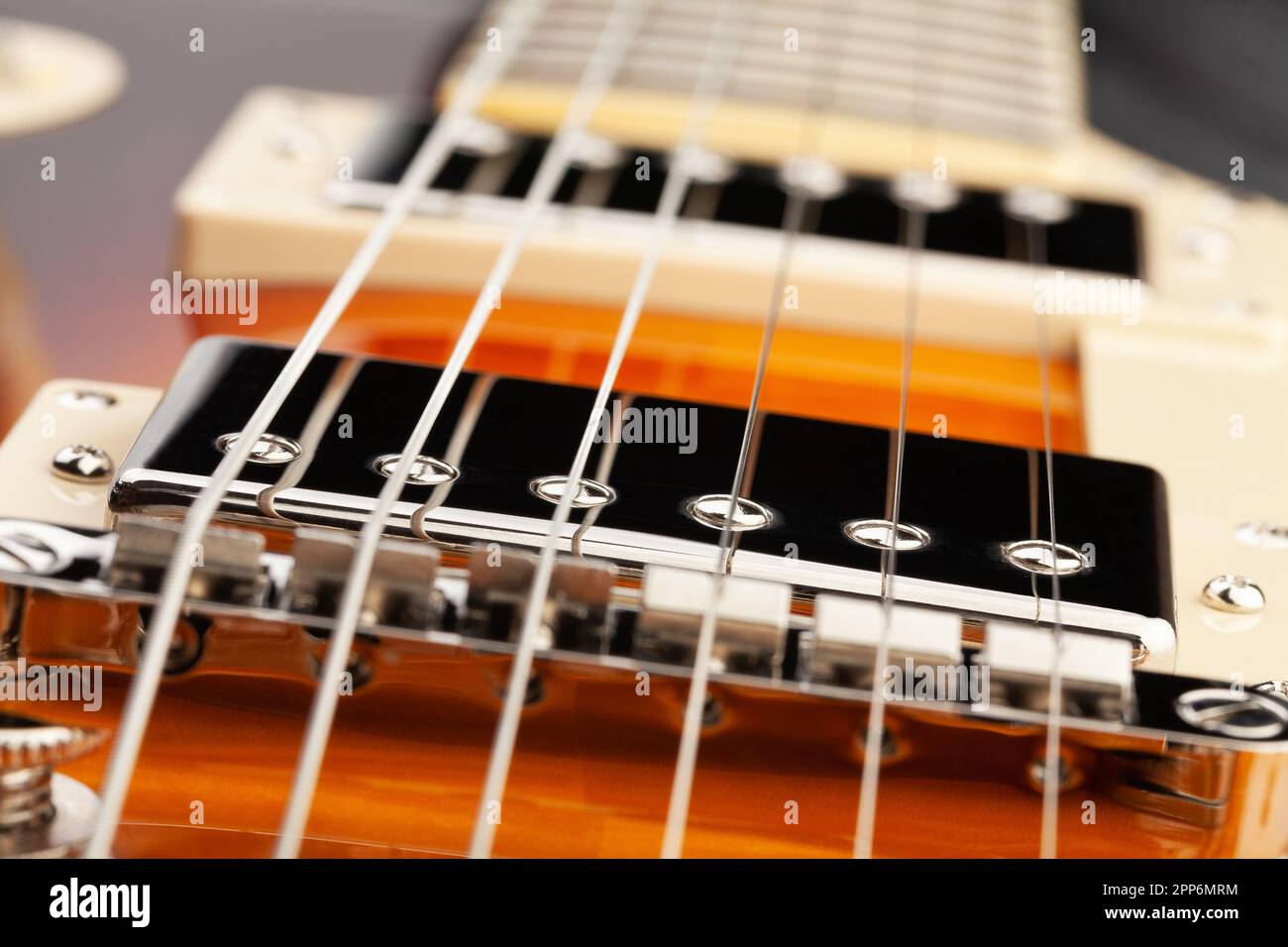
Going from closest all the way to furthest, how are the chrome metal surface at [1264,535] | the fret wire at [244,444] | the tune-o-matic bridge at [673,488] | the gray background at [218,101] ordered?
the fret wire at [244,444], the tune-o-matic bridge at [673,488], the chrome metal surface at [1264,535], the gray background at [218,101]

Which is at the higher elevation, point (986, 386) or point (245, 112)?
point (245, 112)

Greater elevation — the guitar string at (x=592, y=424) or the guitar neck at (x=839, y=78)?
the guitar neck at (x=839, y=78)

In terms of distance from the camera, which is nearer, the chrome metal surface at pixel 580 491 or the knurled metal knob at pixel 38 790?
the knurled metal knob at pixel 38 790

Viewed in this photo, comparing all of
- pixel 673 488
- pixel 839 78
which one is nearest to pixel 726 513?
pixel 673 488

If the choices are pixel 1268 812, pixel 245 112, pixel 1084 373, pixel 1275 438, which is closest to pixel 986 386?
pixel 1084 373

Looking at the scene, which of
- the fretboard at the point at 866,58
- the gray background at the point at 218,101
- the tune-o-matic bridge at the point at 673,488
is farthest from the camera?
the fretboard at the point at 866,58

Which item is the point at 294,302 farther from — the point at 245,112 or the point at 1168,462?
the point at 1168,462

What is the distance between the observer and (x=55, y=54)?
3.97 feet

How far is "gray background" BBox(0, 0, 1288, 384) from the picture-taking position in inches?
37.8

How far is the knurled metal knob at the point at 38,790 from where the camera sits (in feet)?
1.76

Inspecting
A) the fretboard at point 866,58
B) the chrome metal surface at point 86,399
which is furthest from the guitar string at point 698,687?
the fretboard at point 866,58

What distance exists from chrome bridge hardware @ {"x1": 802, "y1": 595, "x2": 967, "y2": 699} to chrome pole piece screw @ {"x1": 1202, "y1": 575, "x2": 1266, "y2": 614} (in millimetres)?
174

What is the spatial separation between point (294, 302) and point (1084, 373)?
48 cm

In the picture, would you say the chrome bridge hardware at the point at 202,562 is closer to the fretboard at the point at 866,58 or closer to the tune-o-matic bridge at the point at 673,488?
the tune-o-matic bridge at the point at 673,488
